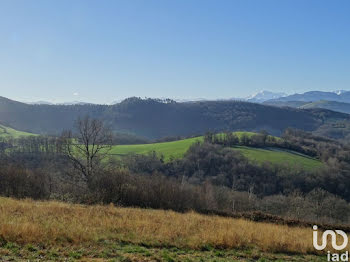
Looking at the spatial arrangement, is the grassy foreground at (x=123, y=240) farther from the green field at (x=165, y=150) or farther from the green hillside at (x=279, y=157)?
the green field at (x=165, y=150)

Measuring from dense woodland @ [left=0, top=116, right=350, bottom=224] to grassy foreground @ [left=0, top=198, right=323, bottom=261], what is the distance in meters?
8.30

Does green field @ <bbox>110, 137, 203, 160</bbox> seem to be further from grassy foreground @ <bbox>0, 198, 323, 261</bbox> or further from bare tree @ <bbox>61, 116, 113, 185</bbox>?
grassy foreground @ <bbox>0, 198, 323, 261</bbox>

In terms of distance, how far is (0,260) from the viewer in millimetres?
6559

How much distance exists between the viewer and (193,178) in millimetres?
68250

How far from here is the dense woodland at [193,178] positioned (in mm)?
21750

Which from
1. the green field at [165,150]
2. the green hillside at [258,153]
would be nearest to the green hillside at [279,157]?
the green hillside at [258,153]

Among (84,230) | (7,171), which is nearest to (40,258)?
(84,230)

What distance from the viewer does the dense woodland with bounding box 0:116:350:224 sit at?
21750 millimetres

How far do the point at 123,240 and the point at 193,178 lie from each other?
6006cm

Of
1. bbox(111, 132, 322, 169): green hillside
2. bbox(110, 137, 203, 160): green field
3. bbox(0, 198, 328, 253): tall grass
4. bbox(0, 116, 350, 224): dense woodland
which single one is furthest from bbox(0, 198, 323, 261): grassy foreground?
bbox(110, 137, 203, 160): green field

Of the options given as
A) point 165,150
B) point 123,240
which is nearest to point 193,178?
point 165,150

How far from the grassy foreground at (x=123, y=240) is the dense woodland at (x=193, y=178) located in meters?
8.30

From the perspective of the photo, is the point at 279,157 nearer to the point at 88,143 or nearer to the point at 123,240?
the point at 88,143

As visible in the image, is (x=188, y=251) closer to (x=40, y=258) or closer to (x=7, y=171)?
(x=40, y=258)
